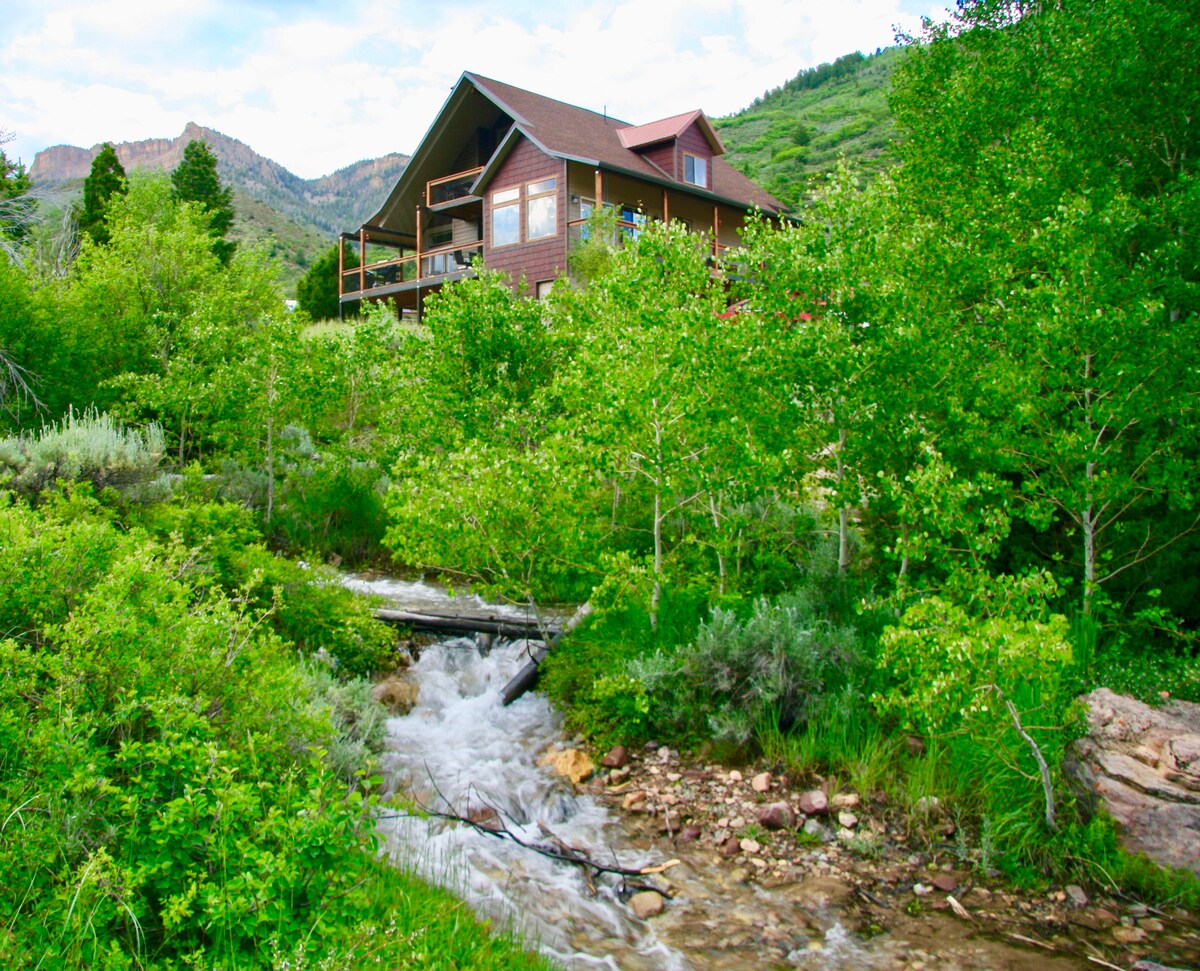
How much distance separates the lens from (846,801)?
7.26 metres

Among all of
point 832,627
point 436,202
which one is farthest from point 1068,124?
point 436,202

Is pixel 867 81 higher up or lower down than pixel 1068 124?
higher up

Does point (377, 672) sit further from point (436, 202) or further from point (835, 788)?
point (436, 202)

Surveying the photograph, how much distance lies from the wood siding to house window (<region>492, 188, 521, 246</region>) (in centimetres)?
17

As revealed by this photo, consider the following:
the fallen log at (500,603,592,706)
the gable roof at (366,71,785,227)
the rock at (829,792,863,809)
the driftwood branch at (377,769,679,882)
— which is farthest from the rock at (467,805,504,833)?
the gable roof at (366,71,785,227)

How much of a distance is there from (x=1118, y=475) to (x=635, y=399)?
489 centimetres

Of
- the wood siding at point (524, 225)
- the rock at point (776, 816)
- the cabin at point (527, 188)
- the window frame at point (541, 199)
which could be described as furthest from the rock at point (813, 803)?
the window frame at point (541, 199)

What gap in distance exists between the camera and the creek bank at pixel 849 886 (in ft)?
18.0

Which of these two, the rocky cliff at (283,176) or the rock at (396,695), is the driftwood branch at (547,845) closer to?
the rock at (396,695)

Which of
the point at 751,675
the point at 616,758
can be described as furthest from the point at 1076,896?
the point at 616,758

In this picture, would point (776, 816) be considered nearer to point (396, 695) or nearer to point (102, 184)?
point (396, 695)

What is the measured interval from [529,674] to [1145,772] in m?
6.03

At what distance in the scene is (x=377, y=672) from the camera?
32.7ft

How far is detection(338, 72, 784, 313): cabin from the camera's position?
93.2 feet
